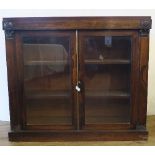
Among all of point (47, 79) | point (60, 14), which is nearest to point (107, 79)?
point (47, 79)

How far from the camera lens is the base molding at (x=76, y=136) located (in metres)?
1.79

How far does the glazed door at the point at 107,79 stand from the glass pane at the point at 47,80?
0.38 ft

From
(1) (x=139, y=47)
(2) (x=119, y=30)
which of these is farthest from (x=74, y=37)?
(1) (x=139, y=47)

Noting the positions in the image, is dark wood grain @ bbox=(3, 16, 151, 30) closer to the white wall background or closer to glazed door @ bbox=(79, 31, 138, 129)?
glazed door @ bbox=(79, 31, 138, 129)

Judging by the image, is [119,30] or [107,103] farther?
[107,103]

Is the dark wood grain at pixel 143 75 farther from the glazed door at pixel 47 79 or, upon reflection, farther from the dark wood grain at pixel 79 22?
the glazed door at pixel 47 79

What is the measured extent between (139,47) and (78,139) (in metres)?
0.75

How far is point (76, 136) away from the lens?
180 centimetres

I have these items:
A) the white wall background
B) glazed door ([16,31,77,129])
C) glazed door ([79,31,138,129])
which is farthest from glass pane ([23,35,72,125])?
the white wall background

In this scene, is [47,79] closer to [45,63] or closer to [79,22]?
[45,63]

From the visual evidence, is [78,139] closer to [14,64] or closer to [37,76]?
[37,76]

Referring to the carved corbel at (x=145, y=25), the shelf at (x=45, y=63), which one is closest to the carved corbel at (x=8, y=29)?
the shelf at (x=45, y=63)

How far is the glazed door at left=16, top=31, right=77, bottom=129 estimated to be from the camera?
1692 mm

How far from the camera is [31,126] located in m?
1.81
